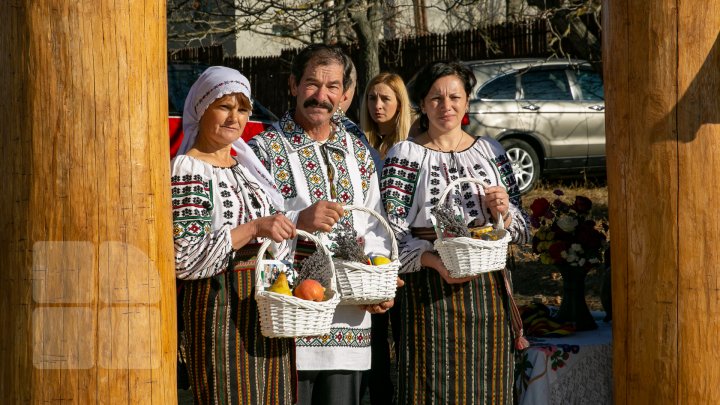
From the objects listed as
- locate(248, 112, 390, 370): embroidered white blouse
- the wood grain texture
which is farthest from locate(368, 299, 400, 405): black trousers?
the wood grain texture

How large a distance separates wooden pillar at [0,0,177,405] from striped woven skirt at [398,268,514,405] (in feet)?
4.74

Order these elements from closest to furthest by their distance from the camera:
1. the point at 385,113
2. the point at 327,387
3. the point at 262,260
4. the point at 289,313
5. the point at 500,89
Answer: the point at 289,313
the point at 262,260
the point at 327,387
the point at 385,113
the point at 500,89

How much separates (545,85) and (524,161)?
0.98 m

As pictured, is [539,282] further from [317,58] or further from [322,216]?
[322,216]

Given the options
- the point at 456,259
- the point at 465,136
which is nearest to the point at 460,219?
the point at 456,259

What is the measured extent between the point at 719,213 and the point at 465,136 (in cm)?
117

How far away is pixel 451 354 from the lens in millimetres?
4258

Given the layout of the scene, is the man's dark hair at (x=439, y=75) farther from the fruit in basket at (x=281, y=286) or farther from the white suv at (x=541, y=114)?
the white suv at (x=541, y=114)

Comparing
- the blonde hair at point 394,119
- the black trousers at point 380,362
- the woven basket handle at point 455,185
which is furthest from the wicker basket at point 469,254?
the blonde hair at point 394,119

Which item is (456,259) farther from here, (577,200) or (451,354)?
(577,200)

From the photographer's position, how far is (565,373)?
4.86m

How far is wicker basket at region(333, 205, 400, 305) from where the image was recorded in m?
3.79

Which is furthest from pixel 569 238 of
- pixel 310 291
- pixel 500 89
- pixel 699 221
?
pixel 500 89

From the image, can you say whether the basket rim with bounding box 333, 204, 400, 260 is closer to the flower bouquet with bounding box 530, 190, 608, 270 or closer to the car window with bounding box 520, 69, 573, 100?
the flower bouquet with bounding box 530, 190, 608, 270
